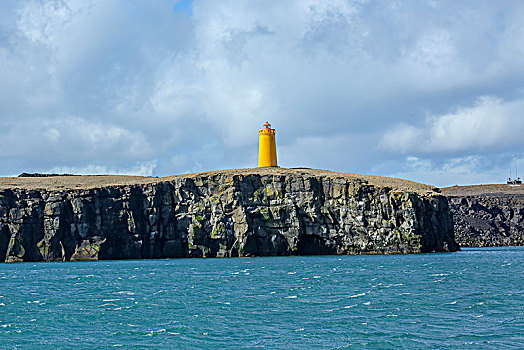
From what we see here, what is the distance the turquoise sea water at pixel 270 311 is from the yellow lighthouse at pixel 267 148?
56191 mm

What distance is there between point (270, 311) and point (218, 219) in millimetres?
57187

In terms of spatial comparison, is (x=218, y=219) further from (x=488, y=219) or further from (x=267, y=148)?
(x=488, y=219)

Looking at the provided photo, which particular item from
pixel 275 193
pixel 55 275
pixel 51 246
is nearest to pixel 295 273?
A: pixel 55 275

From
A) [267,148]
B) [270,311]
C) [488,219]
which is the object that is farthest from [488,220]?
[270,311]

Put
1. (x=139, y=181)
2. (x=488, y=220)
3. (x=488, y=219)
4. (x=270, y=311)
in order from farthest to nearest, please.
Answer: (x=488, y=219) < (x=488, y=220) < (x=139, y=181) < (x=270, y=311)

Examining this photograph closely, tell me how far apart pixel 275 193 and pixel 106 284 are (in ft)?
147

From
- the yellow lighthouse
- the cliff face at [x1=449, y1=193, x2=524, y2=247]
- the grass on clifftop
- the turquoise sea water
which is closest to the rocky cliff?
the cliff face at [x1=449, y1=193, x2=524, y2=247]

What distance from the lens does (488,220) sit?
14962cm

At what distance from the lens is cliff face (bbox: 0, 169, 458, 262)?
297 feet

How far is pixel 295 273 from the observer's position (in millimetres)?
57031

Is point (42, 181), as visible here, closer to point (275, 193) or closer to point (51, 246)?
point (51, 246)

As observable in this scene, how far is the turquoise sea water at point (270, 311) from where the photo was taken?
2755 centimetres

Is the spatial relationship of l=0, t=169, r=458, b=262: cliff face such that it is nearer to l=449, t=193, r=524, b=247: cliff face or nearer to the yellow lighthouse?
the yellow lighthouse

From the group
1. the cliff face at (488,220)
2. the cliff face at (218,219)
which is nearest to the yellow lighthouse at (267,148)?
the cliff face at (218,219)
